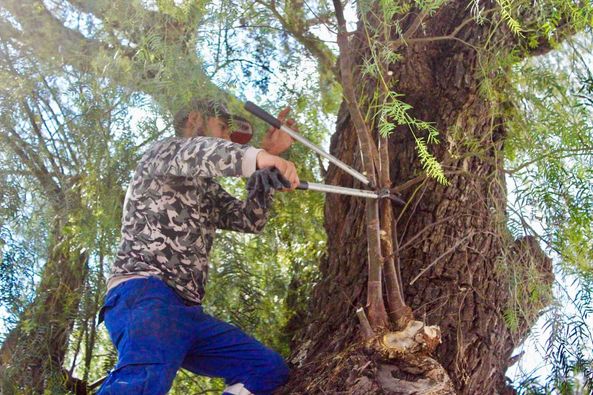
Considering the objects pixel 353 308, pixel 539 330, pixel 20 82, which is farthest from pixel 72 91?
pixel 539 330

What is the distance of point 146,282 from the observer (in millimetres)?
3135

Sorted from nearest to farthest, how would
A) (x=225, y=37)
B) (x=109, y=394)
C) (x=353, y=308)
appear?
(x=109, y=394)
(x=353, y=308)
(x=225, y=37)

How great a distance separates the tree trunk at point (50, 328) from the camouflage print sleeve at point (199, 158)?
1141 millimetres

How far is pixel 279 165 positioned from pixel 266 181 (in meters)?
0.09

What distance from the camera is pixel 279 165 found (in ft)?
9.20

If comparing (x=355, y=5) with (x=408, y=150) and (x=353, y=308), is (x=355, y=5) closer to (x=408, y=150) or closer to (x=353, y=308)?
(x=408, y=150)

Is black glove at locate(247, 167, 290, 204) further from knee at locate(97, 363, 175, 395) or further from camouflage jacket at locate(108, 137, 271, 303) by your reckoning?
knee at locate(97, 363, 175, 395)

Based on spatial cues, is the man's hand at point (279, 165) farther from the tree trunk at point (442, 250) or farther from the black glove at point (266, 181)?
the tree trunk at point (442, 250)

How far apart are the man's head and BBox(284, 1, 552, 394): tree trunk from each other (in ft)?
1.88

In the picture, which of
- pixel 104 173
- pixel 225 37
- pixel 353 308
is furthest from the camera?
pixel 104 173

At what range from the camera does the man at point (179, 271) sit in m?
2.94

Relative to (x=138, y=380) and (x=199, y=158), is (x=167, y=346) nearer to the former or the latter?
(x=138, y=380)

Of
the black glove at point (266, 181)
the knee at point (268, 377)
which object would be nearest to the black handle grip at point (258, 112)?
the black glove at point (266, 181)

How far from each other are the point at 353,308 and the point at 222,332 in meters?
0.50
